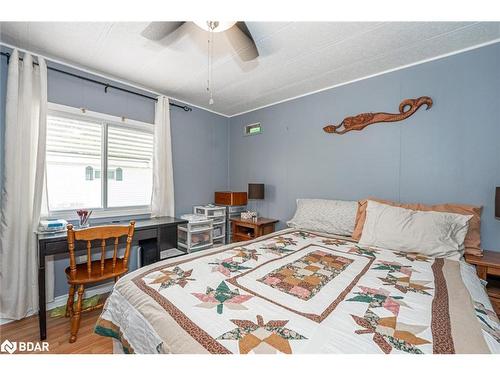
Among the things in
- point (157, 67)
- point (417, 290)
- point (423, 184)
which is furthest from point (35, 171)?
point (423, 184)

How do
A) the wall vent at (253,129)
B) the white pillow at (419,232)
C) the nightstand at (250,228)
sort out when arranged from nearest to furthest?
the white pillow at (419,232) < the nightstand at (250,228) < the wall vent at (253,129)

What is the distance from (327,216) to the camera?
7.94 ft

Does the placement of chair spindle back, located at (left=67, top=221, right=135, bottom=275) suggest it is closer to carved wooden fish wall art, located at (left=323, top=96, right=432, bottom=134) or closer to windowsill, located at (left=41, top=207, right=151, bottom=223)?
windowsill, located at (left=41, top=207, right=151, bottom=223)

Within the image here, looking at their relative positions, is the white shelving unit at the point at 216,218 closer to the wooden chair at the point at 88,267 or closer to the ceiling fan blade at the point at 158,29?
the wooden chair at the point at 88,267

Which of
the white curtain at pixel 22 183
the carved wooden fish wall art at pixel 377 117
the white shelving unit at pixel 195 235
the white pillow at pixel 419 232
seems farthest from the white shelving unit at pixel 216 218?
the white pillow at pixel 419 232

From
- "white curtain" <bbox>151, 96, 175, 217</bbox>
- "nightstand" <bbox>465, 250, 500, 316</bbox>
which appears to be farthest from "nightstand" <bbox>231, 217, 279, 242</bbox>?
"nightstand" <bbox>465, 250, 500, 316</bbox>

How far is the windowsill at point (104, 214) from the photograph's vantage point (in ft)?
7.14

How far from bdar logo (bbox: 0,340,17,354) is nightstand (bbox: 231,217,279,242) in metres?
2.28

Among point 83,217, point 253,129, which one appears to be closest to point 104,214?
point 83,217

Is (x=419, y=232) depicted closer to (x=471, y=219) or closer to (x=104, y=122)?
(x=471, y=219)

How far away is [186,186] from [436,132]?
9.90ft

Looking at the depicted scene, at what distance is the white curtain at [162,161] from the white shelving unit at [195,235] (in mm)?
349

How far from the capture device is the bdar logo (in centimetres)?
153

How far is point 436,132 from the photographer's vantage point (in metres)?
2.04
